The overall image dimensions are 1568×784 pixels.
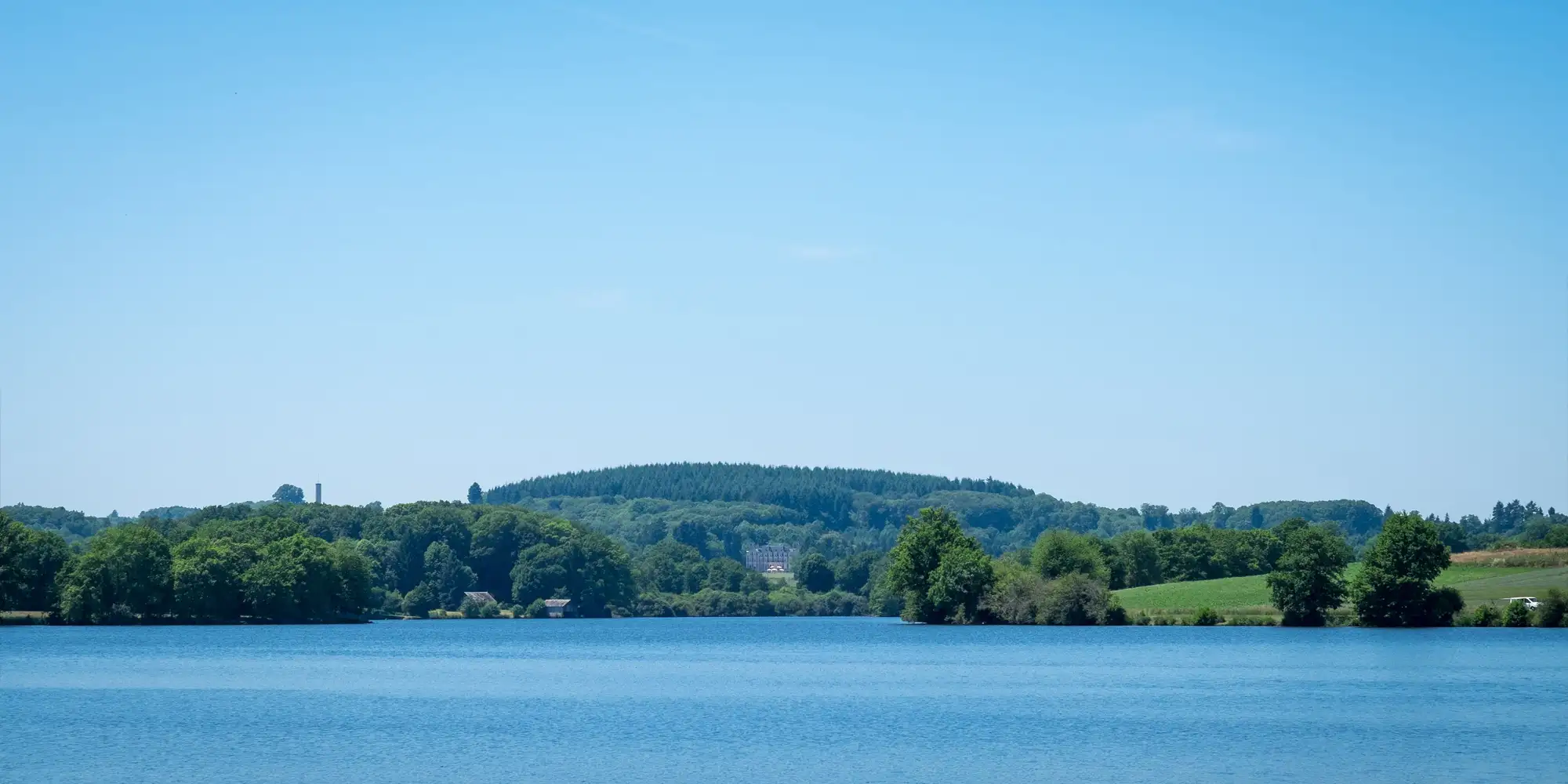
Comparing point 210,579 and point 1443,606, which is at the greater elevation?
point 210,579

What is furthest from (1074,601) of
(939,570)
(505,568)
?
(505,568)

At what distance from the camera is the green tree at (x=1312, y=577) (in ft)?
316

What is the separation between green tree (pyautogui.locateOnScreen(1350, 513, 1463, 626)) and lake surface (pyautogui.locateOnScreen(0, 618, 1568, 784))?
3.80 m

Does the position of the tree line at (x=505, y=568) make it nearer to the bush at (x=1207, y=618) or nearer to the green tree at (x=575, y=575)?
the green tree at (x=575, y=575)

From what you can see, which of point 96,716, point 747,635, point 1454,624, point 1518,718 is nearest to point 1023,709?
point 1518,718

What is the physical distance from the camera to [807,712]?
163 ft

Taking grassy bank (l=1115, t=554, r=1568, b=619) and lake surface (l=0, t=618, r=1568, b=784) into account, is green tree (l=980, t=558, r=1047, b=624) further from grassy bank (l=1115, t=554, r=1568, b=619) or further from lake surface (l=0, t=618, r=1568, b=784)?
lake surface (l=0, t=618, r=1568, b=784)

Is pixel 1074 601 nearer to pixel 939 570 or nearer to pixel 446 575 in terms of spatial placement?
pixel 939 570

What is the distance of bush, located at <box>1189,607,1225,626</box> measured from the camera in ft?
341

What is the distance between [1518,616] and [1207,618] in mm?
19851

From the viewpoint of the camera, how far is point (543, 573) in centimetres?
15900

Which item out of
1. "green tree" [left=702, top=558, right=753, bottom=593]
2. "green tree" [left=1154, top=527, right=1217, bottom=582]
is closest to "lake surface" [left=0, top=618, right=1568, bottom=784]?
"green tree" [left=1154, top=527, right=1217, bottom=582]

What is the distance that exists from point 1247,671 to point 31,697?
4738 centimetres

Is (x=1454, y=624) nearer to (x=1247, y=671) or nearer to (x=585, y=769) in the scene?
(x=1247, y=671)
